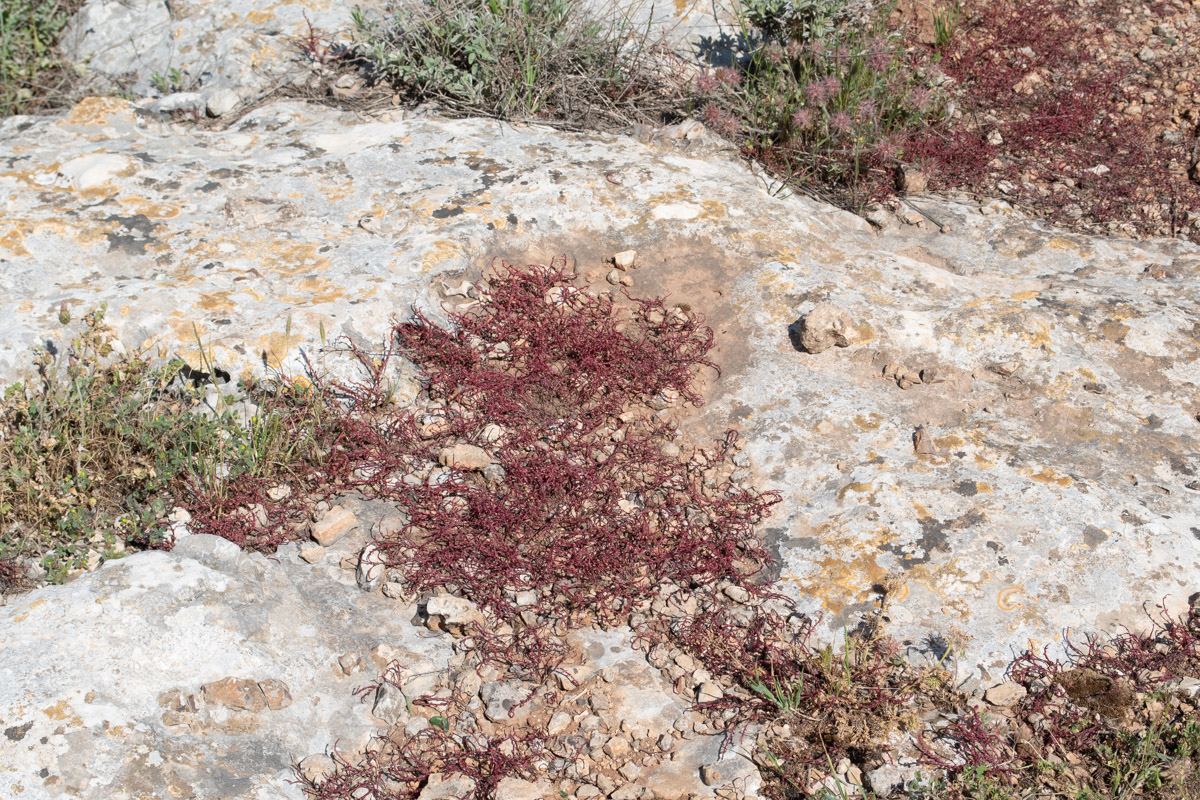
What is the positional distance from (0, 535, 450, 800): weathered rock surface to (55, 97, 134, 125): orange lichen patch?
3077 mm

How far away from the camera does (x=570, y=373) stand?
397 cm

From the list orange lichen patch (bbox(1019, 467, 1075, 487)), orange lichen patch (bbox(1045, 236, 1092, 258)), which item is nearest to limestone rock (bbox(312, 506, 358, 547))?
orange lichen patch (bbox(1019, 467, 1075, 487))

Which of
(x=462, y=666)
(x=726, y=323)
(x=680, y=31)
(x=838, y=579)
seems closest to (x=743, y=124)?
(x=680, y=31)

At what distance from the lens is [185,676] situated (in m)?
2.68

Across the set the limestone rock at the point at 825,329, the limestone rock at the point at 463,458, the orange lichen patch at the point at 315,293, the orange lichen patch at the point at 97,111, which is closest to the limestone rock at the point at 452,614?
the limestone rock at the point at 463,458

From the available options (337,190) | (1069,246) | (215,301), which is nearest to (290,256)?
(215,301)

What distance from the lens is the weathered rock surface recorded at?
2.47 m

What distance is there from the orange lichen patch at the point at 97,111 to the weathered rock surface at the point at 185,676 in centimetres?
308

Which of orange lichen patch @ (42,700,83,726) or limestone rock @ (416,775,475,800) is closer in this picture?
orange lichen patch @ (42,700,83,726)

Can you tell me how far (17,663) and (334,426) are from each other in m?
1.36

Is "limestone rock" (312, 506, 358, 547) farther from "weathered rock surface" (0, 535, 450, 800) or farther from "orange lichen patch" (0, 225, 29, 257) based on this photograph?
"orange lichen patch" (0, 225, 29, 257)

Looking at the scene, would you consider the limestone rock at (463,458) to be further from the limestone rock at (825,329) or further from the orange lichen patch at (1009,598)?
the orange lichen patch at (1009,598)

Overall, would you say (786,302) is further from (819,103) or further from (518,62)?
(518,62)

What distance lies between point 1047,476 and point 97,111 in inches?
200
